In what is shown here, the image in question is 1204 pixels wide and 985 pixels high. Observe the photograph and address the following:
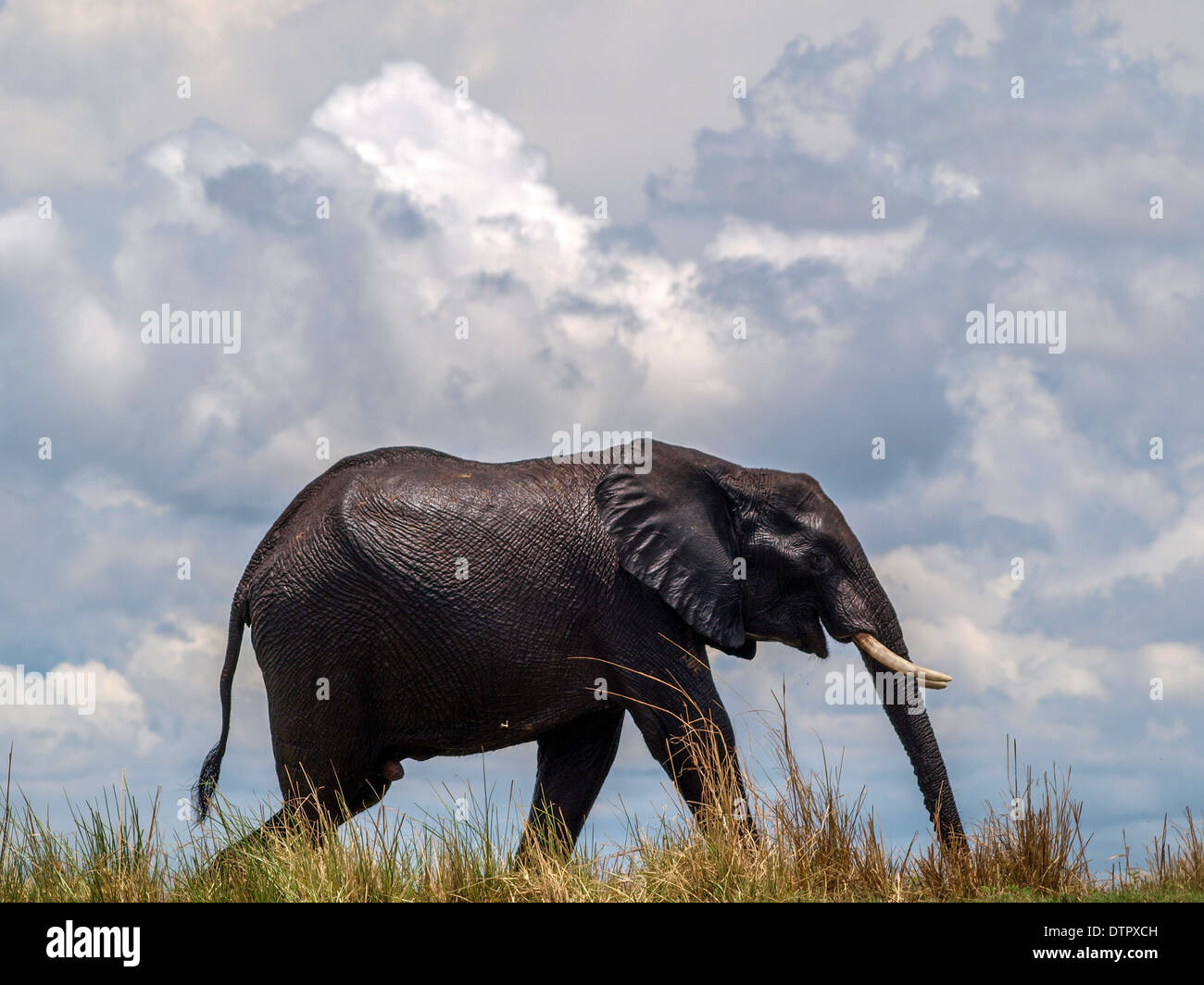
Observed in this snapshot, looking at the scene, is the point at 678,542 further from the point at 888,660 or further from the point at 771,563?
the point at 888,660

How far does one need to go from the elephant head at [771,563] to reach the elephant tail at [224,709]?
3.08 m

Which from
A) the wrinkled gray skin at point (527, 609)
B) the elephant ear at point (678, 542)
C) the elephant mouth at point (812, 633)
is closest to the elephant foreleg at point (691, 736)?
the wrinkled gray skin at point (527, 609)

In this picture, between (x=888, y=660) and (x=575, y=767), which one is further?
(x=575, y=767)

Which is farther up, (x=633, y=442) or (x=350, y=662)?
(x=633, y=442)

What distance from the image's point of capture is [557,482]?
10570mm

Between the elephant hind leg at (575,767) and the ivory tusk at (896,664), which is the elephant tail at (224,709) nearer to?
the elephant hind leg at (575,767)

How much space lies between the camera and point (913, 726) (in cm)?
1055

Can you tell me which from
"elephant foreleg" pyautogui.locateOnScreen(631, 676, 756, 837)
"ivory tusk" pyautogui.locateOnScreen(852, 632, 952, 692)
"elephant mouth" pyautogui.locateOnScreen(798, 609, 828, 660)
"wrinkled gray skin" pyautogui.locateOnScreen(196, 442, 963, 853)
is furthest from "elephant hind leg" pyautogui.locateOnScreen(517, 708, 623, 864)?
"ivory tusk" pyautogui.locateOnScreen(852, 632, 952, 692)

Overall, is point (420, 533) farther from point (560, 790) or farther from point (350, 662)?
point (560, 790)

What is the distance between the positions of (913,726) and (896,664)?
0.48 meters

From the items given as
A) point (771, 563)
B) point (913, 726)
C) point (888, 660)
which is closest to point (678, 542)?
point (771, 563)

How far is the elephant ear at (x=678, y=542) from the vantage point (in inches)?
403

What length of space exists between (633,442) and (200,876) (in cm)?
443
